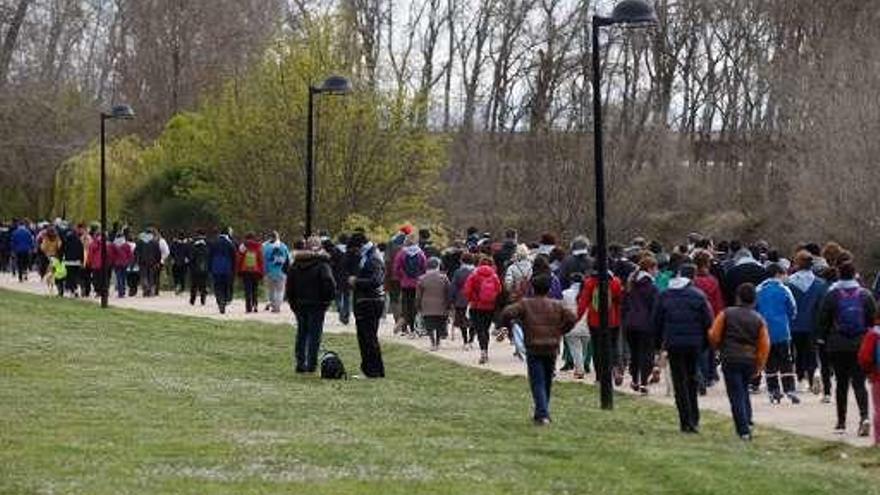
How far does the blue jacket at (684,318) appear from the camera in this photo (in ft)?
56.9

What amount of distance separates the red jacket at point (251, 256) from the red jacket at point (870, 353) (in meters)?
19.1

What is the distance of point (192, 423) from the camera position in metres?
16.1

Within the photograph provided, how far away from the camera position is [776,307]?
20.6 meters

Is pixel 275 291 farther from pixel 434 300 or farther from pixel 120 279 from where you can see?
pixel 434 300

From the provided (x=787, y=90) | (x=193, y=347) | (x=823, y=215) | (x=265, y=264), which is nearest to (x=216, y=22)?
(x=787, y=90)

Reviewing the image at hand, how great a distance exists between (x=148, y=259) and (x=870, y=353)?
84.9 feet

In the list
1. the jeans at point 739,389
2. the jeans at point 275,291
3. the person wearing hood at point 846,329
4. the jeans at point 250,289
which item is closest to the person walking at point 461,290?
the jeans at point 275,291

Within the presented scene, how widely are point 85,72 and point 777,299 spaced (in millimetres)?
68354

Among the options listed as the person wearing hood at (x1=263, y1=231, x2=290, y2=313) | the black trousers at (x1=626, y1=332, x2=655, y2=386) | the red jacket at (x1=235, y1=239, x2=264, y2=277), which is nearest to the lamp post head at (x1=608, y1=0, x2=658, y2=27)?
the black trousers at (x1=626, y1=332, x2=655, y2=386)

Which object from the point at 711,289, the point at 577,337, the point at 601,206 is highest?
the point at 601,206

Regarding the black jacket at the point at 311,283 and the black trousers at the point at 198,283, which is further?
the black trousers at the point at 198,283

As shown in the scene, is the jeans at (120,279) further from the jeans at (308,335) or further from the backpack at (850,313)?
the backpack at (850,313)

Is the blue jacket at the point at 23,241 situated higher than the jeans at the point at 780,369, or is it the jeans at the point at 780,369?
the blue jacket at the point at 23,241

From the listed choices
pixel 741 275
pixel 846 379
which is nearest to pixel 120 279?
pixel 741 275
